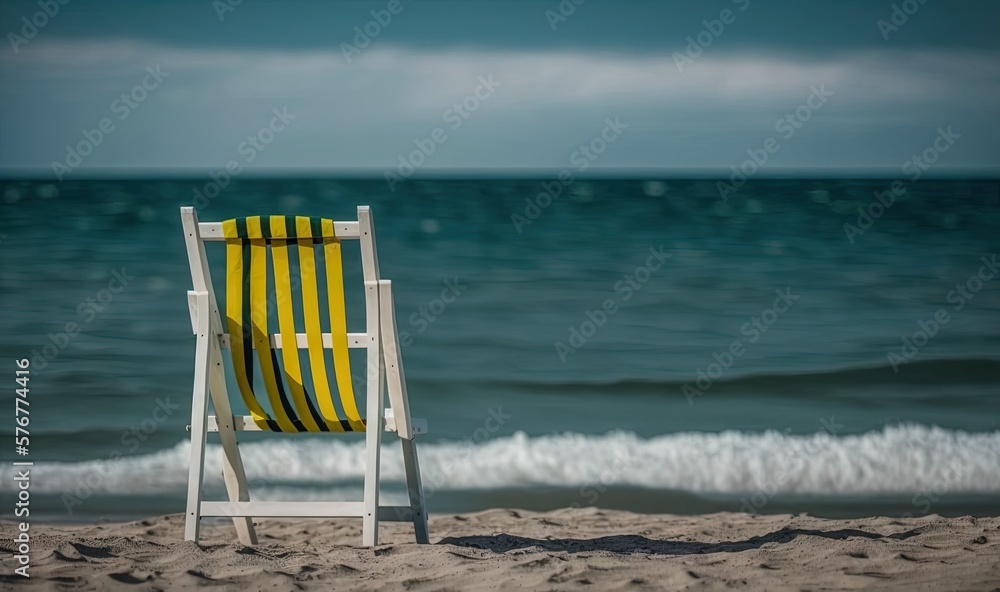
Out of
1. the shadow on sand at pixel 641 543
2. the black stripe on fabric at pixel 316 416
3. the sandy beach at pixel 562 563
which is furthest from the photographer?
the shadow on sand at pixel 641 543

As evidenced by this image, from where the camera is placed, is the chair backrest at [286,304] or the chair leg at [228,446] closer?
the chair backrest at [286,304]

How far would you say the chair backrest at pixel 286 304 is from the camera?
320 centimetres

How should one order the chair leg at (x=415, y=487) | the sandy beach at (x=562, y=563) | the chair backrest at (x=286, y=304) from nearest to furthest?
the sandy beach at (x=562, y=563) < the chair backrest at (x=286, y=304) < the chair leg at (x=415, y=487)

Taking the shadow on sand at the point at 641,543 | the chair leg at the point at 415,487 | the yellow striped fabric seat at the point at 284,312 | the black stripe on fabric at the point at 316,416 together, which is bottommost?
the shadow on sand at the point at 641,543

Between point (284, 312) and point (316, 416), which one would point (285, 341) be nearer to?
point (284, 312)

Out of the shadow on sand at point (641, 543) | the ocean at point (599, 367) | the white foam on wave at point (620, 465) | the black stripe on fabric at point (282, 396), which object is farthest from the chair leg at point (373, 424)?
the white foam on wave at point (620, 465)

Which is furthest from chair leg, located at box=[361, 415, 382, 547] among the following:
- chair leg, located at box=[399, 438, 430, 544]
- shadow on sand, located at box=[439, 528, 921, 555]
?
shadow on sand, located at box=[439, 528, 921, 555]

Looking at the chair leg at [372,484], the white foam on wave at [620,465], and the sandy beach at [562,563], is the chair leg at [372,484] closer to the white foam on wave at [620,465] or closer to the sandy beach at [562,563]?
the sandy beach at [562,563]

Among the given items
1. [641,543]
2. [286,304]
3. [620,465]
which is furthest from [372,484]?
[620,465]

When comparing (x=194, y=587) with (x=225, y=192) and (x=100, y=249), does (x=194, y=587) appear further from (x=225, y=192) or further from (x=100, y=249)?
(x=225, y=192)

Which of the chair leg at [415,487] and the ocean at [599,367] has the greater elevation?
the ocean at [599,367]

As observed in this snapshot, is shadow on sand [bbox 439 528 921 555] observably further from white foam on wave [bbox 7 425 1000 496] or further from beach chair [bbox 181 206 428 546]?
white foam on wave [bbox 7 425 1000 496]

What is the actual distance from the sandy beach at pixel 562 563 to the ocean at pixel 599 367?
1113 millimetres

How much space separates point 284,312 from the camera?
3305 millimetres
